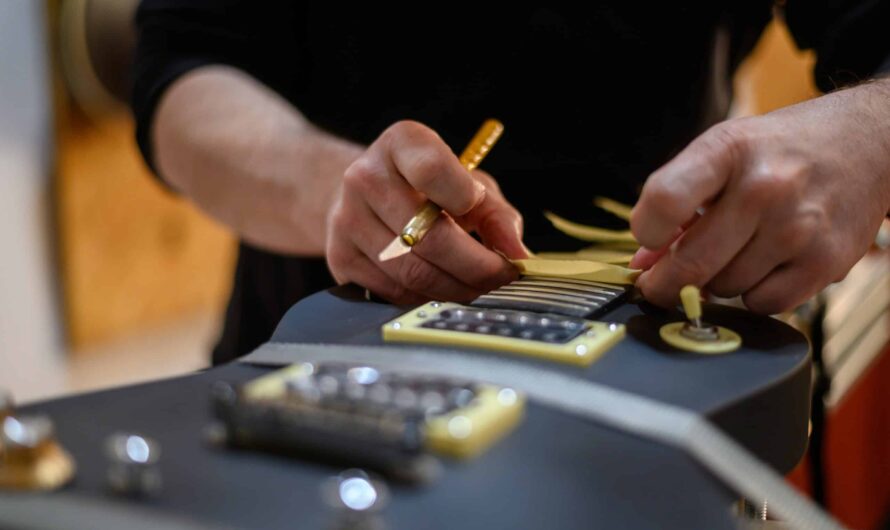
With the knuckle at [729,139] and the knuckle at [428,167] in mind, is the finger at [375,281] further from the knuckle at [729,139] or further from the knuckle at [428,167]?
the knuckle at [729,139]

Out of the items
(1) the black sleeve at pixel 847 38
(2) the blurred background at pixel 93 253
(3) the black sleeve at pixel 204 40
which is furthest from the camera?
(2) the blurred background at pixel 93 253

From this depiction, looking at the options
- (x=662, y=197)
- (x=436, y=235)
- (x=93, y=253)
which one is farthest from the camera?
(x=93, y=253)

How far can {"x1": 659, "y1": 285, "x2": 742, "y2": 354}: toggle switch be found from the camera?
18.4 inches

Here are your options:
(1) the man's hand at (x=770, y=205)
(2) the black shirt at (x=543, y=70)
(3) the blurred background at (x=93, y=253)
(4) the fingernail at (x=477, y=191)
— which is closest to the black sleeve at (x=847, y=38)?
(2) the black shirt at (x=543, y=70)

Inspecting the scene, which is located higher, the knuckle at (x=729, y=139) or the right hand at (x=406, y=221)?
the knuckle at (x=729, y=139)

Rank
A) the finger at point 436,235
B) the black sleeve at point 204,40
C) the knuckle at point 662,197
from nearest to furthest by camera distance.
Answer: the knuckle at point 662,197
the finger at point 436,235
the black sleeve at point 204,40

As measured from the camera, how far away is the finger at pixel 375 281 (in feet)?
1.94

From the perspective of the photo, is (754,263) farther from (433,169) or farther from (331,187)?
(331,187)

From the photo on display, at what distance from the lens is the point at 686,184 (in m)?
0.47

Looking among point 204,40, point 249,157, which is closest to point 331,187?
point 249,157

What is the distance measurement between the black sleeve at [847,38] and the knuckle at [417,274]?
36 centimetres

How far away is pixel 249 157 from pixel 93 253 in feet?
2.46

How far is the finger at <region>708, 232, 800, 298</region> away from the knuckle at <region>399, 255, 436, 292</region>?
171mm

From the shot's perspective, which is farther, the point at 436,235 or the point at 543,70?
the point at 543,70
